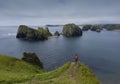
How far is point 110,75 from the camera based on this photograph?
73.2 meters

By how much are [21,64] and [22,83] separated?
2271cm

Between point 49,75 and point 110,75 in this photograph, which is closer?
point 49,75

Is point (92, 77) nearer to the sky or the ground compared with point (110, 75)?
nearer to the sky

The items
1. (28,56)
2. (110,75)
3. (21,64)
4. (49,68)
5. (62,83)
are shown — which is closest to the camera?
(62,83)

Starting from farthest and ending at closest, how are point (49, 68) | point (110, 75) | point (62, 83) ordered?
point (49, 68), point (110, 75), point (62, 83)

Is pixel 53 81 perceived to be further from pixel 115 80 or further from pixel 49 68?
pixel 49 68

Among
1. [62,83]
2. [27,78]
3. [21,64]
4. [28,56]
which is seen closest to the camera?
[62,83]

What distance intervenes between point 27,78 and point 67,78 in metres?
6.88

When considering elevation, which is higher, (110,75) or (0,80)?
(0,80)

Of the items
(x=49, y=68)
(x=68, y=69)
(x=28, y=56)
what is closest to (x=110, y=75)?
(x=49, y=68)

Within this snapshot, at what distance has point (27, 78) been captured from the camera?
115ft

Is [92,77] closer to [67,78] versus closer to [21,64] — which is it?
[67,78]

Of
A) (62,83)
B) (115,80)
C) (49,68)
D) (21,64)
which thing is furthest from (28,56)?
(62,83)

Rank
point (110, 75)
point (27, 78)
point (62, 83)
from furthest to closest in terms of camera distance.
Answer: point (110, 75) → point (27, 78) → point (62, 83)
